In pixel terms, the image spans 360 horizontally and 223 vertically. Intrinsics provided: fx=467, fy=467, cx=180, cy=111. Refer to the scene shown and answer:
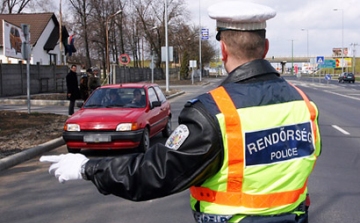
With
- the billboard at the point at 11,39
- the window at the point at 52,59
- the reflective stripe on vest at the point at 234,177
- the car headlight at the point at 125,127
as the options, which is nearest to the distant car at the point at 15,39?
the billboard at the point at 11,39

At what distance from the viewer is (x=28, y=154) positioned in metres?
9.28

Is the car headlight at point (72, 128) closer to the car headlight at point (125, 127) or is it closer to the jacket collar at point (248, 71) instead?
the car headlight at point (125, 127)

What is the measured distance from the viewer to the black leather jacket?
1.90 meters

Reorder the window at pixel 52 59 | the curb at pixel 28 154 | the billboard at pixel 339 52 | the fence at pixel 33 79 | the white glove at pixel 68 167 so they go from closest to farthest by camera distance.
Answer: the white glove at pixel 68 167 < the curb at pixel 28 154 < the fence at pixel 33 79 < the window at pixel 52 59 < the billboard at pixel 339 52

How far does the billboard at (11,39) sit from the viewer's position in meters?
18.1

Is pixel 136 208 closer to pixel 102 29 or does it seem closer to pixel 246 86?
pixel 246 86

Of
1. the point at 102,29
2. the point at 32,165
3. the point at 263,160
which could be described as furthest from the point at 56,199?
the point at 102,29

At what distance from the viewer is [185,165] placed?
1.92 m

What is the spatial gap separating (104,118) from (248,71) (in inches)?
300

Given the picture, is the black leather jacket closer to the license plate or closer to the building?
the license plate

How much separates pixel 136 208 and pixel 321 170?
367cm

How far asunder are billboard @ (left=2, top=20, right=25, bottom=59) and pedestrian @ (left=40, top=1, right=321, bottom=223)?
16.9 m

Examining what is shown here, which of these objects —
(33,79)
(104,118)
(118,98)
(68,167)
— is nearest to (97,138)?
(104,118)

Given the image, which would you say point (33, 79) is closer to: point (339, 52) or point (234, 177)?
point (234, 177)
